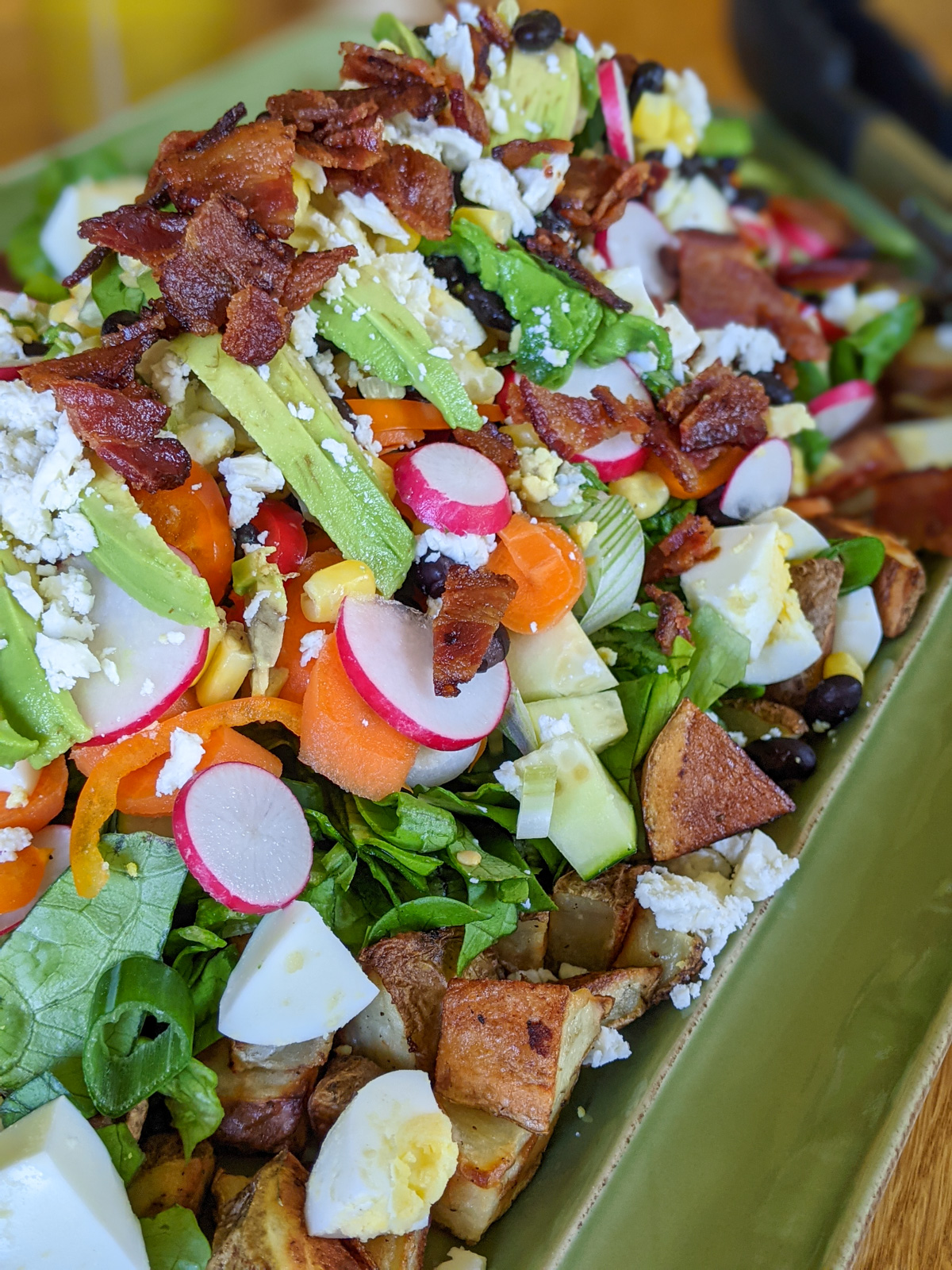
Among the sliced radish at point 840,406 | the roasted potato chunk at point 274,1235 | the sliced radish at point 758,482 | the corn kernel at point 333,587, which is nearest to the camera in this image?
the roasted potato chunk at point 274,1235

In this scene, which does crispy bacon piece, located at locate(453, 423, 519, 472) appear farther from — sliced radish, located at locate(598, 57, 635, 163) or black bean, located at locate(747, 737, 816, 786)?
sliced radish, located at locate(598, 57, 635, 163)

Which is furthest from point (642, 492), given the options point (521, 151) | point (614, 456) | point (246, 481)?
point (246, 481)

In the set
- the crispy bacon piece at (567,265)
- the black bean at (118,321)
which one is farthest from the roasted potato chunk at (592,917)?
the black bean at (118,321)

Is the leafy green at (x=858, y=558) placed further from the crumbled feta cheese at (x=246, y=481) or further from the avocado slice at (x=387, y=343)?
the crumbled feta cheese at (x=246, y=481)

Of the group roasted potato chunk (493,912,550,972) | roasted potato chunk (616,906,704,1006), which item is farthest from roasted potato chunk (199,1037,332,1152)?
roasted potato chunk (616,906,704,1006)

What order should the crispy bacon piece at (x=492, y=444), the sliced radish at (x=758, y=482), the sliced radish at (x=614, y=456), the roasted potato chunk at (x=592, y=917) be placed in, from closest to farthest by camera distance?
the roasted potato chunk at (x=592, y=917), the crispy bacon piece at (x=492, y=444), the sliced radish at (x=614, y=456), the sliced radish at (x=758, y=482)

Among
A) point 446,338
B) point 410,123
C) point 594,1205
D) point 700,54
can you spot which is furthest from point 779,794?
point 700,54
